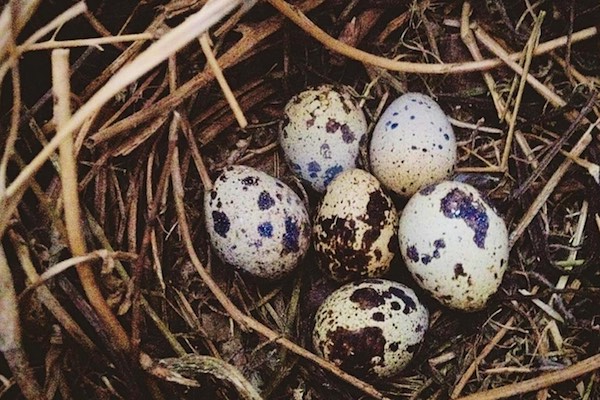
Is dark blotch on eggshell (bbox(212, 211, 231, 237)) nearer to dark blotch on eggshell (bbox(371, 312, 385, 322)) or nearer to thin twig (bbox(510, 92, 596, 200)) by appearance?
dark blotch on eggshell (bbox(371, 312, 385, 322))

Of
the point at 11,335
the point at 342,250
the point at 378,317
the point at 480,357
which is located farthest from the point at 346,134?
the point at 11,335

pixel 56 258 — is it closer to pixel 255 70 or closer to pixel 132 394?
pixel 132 394

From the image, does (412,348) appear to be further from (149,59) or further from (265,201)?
(149,59)

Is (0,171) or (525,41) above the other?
(0,171)

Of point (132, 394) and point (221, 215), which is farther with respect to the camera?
point (221, 215)

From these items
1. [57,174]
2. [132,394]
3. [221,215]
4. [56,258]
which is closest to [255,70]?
[221,215]

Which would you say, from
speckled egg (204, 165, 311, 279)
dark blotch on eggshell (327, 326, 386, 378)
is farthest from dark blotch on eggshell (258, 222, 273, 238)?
dark blotch on eggshell (327, 326, 386, 378)

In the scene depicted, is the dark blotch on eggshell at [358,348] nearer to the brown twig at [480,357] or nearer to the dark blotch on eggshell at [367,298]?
the dark blotch on eggshell at [367,298]
